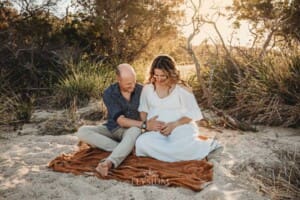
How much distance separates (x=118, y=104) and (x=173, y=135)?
27.8 inches

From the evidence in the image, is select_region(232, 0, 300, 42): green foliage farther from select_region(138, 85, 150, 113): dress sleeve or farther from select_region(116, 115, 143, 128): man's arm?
select_region(116, 115, 143, 128): man's arm

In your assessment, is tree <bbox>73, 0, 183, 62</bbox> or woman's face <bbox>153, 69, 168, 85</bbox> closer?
woman's face <bbox>153, 69, 168, 85</bbox>

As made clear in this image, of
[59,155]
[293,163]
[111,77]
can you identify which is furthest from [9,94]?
[293,163]

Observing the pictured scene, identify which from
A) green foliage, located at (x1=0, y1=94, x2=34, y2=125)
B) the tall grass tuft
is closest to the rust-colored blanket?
green foliage, located at (x1=0, y1=94, x2=34, y2=125)

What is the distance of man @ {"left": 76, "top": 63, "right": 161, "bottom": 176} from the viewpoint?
4.89 m

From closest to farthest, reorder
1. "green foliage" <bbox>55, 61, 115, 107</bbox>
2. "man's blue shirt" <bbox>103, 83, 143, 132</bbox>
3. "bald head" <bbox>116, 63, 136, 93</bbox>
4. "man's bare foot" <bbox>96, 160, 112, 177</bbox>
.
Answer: "man's bare foot" <bbox>96, 160, 112, 177</bbox> → "bald head" <bbox>116, 63, 136, 93</bbox> → "man's blue shirt" <bbox>103, 83, 143, 132</bbox> → "green foliage" <bbox>55, 61, 115, 107</bbox>

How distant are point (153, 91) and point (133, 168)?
0.97 meters

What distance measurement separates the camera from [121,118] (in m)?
4.98

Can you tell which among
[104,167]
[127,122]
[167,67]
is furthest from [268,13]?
[104,167]

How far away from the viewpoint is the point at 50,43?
10.8 meters

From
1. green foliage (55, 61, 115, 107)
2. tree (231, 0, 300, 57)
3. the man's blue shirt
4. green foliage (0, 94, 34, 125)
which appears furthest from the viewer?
tree (231, 0, 300, 57)

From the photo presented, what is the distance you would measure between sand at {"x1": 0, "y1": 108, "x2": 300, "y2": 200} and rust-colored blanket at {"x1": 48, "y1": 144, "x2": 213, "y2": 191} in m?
0.08

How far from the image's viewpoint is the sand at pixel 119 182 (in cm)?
391

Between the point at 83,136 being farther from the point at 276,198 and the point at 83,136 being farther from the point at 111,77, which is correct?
the point at 111,77
